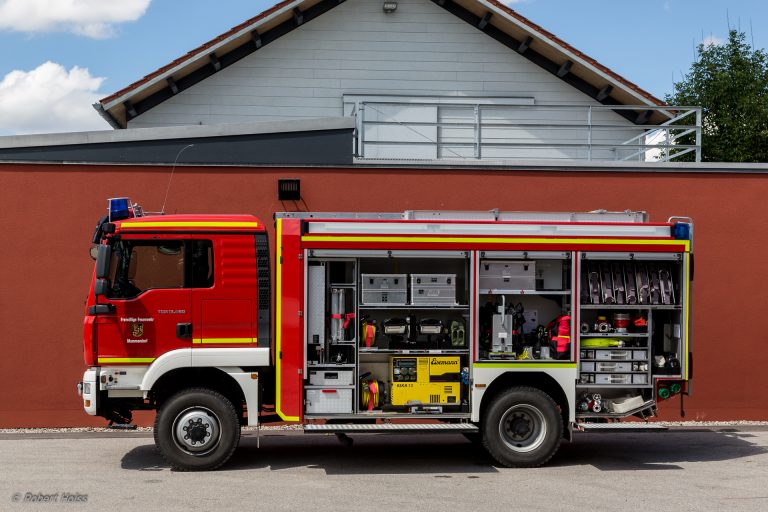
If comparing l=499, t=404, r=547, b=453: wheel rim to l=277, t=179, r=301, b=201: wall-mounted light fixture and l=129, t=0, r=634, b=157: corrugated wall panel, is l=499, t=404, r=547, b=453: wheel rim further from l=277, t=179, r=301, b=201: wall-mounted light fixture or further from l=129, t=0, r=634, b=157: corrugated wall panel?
l=129, t=0, r=634, b=157: corrugated wall panel

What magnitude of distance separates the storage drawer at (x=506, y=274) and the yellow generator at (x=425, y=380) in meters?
0.99

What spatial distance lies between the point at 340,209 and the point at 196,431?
4828mm

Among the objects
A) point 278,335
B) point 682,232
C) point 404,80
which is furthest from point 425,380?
point 404,80

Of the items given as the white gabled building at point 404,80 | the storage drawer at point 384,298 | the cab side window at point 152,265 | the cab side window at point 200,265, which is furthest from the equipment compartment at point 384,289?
the white gabled building at point 404,80

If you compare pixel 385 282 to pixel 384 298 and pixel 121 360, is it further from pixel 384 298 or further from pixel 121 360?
pixel 121 360

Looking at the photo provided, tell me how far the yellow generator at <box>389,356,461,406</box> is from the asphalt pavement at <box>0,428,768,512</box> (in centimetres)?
84

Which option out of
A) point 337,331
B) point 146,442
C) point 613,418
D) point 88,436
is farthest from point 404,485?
point 88,436

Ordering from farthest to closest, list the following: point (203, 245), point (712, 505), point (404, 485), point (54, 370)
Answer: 1. point (54, 370)
2. point (203, 245)
3. point (404, 485)
4. point (712, 505)

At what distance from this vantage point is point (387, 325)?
35.4 feet

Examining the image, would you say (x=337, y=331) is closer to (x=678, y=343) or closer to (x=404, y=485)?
(x=404, y=485)

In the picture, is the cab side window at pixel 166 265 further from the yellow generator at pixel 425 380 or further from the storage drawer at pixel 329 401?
the yellow generator at pixel 425 380

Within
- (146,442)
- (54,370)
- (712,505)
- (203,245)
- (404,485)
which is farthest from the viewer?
(54,370)

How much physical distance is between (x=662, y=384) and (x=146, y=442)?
6879 mm

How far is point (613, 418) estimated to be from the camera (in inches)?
431
